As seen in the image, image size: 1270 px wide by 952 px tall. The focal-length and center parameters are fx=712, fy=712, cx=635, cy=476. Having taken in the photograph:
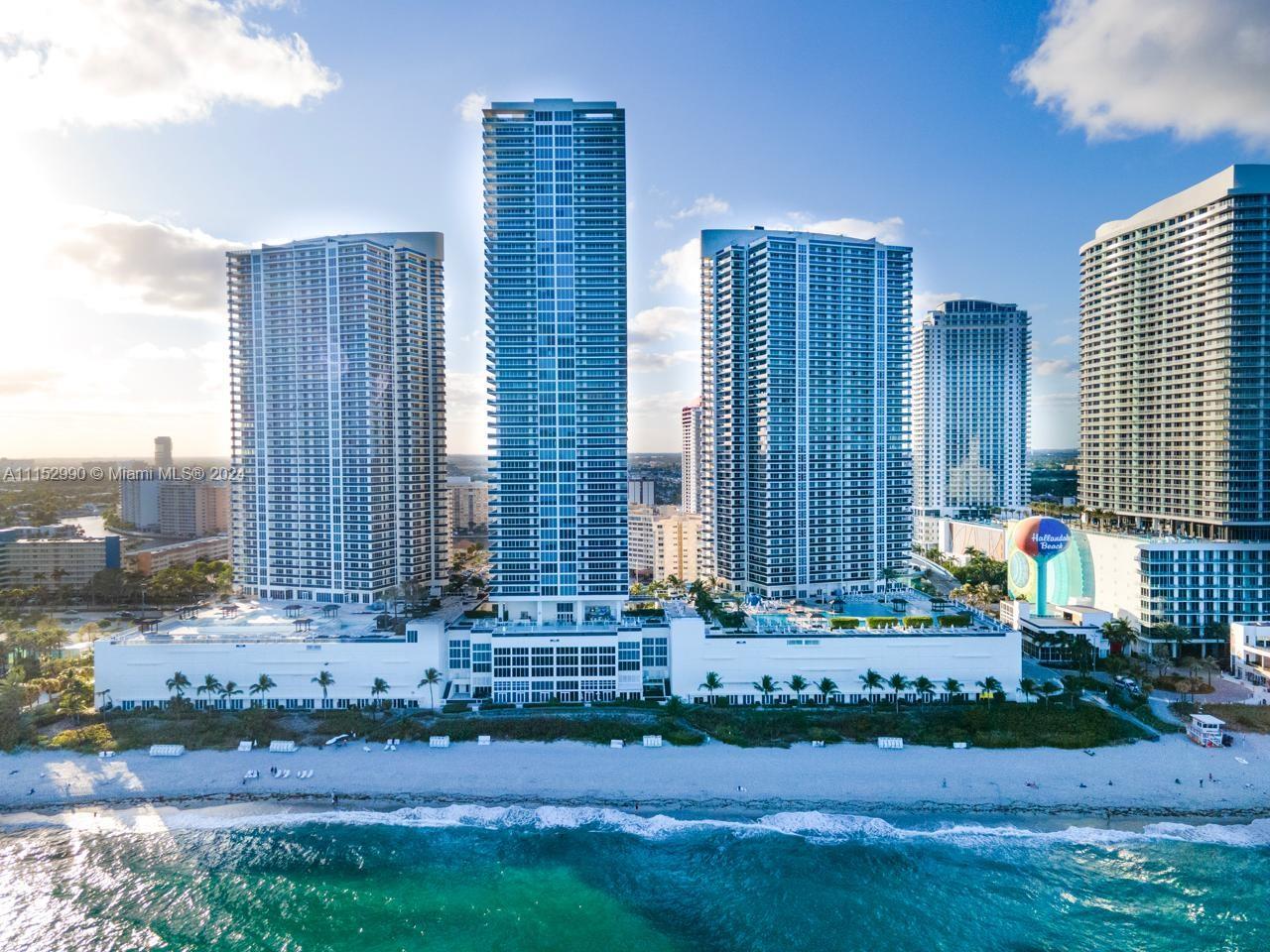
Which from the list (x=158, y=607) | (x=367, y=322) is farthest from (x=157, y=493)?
(x=367, y=322)

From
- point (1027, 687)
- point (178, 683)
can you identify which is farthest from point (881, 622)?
point (178, 683)

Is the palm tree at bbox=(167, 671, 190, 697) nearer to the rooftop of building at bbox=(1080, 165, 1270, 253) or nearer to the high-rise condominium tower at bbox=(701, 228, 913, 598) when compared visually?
the high-rise condominium tower at bbox=(701, 228, 913, 598)

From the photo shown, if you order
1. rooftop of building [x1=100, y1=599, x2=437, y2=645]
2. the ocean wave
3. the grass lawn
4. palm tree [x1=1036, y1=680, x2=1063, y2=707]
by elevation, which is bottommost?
the ocean wave

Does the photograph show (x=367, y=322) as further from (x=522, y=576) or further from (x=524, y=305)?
(x=522, y=576)

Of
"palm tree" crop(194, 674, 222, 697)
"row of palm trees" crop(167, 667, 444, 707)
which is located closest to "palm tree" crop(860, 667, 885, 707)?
"row of palm trees" crop(167, 667, 444, 707)

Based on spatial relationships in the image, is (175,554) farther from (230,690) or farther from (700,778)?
(700,778)
